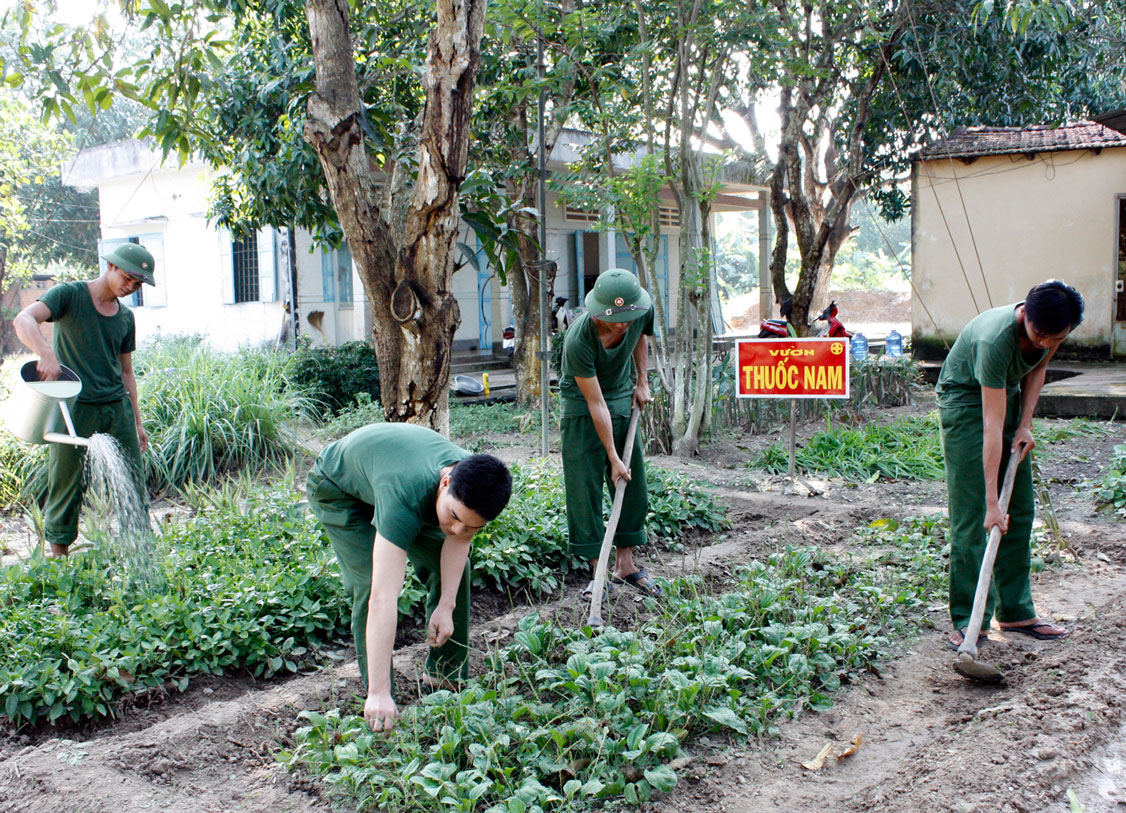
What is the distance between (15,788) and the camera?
2.76m

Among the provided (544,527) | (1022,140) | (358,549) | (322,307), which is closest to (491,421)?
(322,307)

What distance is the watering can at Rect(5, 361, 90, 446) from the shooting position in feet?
13.8

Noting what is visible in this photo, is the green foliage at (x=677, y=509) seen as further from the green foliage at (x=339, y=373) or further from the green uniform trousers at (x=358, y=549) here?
the green foliage at (x=339, y=373)

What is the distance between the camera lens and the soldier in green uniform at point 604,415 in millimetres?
4270

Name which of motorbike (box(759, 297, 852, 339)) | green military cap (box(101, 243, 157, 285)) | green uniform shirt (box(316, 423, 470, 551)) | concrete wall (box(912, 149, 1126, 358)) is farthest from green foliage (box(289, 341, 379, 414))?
green uniform shirt (box(316, 423, 470, 551))

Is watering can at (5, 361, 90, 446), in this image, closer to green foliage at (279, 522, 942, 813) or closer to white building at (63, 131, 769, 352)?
green foliage at (279, 522, 942, 813)

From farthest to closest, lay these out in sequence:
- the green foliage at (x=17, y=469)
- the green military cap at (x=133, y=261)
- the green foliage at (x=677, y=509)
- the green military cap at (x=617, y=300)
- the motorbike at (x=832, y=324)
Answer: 1. the motorbike at (x=832, y=324)
2. the green foliage at (x=17, y=469)
3. the green foliage at (x=677, y=509)
4. the green military cap at (x=133, y=261)
5. the green military cap at (x=617, y=300)

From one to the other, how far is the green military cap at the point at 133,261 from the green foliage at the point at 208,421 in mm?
2557

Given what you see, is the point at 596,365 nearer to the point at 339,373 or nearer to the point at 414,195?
the point at 414,195

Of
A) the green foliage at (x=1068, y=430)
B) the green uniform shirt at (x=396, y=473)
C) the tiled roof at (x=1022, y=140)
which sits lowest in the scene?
the green foliage at (x=1068, y=430)

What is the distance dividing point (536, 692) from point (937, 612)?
6.97ft

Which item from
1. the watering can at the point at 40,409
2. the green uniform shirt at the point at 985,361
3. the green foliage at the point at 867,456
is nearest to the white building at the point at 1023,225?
the green foliage at the point at 867,456

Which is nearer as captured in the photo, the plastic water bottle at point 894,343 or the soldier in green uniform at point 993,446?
the soldier in green uniform at point 993,446

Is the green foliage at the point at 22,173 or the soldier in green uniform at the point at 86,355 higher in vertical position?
the green foliage at the point at 22,173
